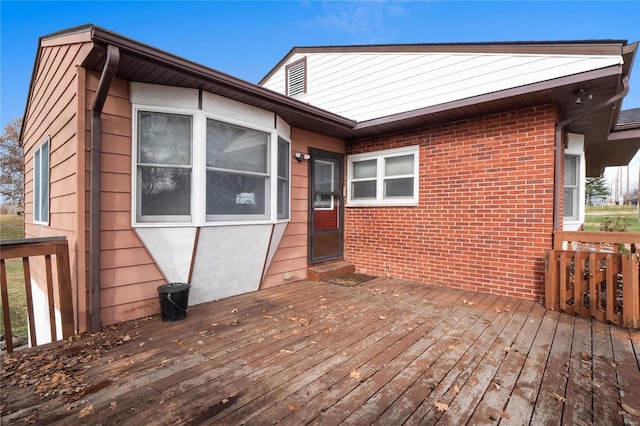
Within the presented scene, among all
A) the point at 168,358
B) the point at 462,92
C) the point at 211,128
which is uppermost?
the point at 462,92

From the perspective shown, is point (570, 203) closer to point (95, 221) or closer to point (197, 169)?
point (197, 169)

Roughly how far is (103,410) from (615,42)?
5.98 meters

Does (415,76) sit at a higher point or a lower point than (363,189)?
higher

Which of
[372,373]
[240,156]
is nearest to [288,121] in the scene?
[240,156]

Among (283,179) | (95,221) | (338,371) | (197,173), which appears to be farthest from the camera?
(283,179)

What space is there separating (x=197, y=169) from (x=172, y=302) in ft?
5.26

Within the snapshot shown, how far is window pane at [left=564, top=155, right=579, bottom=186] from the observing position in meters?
6.21

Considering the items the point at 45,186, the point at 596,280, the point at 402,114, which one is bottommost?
the point at 596,280

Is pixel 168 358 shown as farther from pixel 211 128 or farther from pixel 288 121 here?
pixel 288 121

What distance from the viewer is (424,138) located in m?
5.41

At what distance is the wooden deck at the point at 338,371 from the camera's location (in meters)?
1.85

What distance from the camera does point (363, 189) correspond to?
6.29 m

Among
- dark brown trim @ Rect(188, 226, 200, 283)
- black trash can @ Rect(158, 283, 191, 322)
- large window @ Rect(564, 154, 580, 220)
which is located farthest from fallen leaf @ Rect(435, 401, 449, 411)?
large window @ Rect(564, 154, 580, 220)

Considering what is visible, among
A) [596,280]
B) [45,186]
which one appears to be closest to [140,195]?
[45,186]
